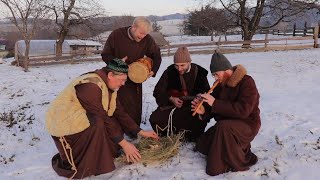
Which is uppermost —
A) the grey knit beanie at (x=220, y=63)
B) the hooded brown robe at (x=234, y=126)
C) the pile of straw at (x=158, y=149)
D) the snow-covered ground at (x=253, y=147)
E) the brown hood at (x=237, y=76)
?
the grey knit beanie at (x=220, y=63)

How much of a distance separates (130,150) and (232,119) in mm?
1120

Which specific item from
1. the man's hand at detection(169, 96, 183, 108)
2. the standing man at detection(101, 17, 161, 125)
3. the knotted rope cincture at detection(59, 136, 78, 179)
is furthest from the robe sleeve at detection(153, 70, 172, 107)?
the knotted rope cincture at detection(59, 136, 78, 179)

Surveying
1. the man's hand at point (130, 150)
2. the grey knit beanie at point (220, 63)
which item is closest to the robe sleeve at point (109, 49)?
the man's hand at point (130, 150)

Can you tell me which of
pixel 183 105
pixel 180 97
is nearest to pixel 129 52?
pixel 180 97

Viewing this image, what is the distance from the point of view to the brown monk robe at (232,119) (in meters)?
3.72

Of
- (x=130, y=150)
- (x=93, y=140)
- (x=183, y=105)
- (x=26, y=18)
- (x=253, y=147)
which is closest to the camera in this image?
(x=93, y=140)

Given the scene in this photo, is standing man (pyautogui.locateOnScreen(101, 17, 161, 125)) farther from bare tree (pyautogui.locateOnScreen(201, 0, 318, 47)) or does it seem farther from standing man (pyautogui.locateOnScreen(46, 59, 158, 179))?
bare tree (pyautogui.locateOnScreen(201, 0, 318, 47))

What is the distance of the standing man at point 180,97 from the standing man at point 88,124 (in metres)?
1.00

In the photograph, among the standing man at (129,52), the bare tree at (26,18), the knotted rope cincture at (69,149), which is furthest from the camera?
the bare tree at (26,18)

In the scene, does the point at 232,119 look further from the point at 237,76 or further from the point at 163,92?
the point at 163,92

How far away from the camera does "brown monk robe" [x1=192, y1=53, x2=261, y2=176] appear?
3.72 meters

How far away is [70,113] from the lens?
3.65 meters

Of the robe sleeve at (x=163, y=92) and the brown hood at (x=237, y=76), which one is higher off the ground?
the brown hood at (x=237, y=76)

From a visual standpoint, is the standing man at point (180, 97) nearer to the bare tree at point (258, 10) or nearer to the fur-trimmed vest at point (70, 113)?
the fur-trimmed vest at point (70, 113)
